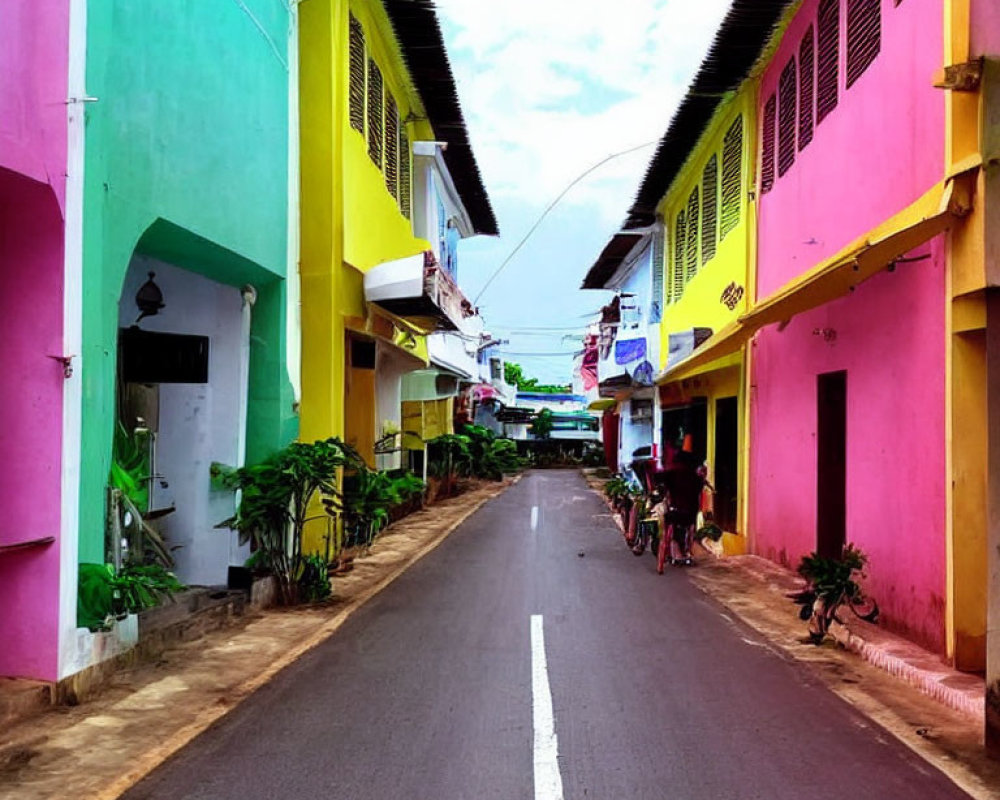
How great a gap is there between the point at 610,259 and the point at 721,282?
16.1 m

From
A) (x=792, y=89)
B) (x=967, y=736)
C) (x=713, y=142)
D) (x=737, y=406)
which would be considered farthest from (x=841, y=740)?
(x=713, y=142)

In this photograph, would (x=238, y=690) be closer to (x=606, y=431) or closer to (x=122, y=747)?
(x=122, y=747)

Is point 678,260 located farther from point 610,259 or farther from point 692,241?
point 610,259

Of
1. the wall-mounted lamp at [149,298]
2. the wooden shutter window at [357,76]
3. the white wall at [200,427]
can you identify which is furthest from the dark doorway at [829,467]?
the wall-mounted lamp at [149,298]

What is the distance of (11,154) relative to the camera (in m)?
5.96

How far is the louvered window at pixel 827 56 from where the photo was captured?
11250 millimetres

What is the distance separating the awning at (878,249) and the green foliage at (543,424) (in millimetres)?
53081

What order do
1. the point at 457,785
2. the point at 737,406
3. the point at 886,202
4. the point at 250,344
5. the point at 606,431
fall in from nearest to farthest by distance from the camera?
the point at 457,785
the point at 886,202
the point at 250,344
the point at 737,406
the point at 606,431

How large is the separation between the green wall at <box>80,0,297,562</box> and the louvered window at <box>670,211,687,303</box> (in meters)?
13.3

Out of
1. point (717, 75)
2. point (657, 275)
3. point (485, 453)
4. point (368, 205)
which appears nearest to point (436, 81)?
point (368, 205)

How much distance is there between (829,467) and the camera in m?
12.0

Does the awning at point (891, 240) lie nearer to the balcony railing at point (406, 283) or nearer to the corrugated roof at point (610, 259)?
the balcony railing at point (406, 283)

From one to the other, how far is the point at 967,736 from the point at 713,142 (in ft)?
48.5

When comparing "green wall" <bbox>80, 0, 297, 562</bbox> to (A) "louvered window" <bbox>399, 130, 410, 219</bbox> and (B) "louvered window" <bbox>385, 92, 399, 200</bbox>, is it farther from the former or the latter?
(A) "louvered window" <bbox>399, 130, 410, 219</bbox>
